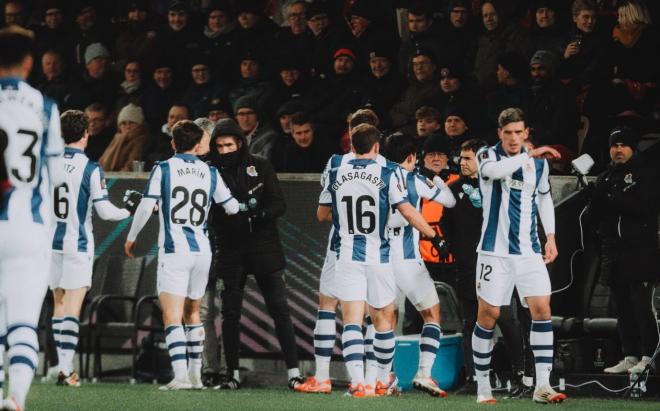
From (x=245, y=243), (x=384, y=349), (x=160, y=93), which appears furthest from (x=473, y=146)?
(x=160, y=93)

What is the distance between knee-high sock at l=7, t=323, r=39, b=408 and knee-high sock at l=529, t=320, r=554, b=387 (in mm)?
3942

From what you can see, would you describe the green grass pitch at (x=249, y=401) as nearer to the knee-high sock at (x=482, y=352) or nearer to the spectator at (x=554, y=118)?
the knee-high sock at (x=482, y=352)

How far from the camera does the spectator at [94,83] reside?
52.7 ft

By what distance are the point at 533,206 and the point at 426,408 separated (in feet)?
5.60

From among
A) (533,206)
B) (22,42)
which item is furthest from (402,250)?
(22,42)

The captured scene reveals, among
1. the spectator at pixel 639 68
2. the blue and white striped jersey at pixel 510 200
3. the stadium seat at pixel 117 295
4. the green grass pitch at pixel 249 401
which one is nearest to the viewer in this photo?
the green grass pitch at pixel 249 401

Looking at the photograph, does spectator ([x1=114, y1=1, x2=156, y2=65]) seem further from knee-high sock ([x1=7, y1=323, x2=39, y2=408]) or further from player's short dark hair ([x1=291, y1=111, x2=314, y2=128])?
knee-high sock ([x1=7, y1=323, x2=39, y2=408])

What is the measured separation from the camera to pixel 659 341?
34.7 ft

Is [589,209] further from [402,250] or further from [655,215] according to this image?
[402,250]

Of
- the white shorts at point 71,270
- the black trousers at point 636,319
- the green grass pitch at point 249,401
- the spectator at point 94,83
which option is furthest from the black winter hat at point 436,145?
the spectator at point 94,83

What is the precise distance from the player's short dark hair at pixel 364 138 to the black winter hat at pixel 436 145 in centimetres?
143

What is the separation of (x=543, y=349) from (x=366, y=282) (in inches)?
57.3

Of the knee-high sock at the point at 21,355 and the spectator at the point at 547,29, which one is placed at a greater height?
the spectator at the point at 547,29

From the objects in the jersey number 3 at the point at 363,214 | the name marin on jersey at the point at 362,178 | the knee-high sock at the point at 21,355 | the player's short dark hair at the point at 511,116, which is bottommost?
the knee-high sock at the point at 21,355
